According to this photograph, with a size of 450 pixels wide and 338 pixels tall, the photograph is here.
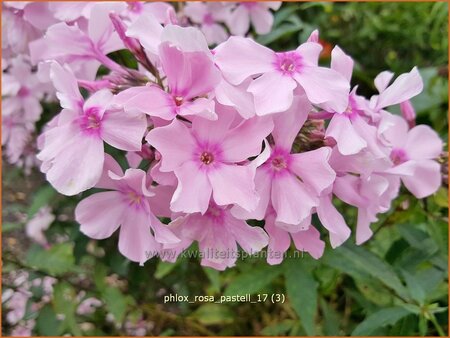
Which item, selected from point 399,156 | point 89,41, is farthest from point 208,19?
point 399,156

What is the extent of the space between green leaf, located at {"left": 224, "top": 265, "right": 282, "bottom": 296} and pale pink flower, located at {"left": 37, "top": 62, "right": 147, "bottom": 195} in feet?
1.41

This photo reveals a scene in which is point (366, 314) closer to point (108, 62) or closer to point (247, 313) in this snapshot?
point (247, 313)

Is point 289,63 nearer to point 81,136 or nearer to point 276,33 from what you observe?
point 81,136

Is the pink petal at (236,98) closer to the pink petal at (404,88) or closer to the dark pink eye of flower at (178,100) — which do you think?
the dark pink eye of flower at (178,100)

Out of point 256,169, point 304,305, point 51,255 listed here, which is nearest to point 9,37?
point 51,255

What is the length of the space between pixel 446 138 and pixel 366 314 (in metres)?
0.42

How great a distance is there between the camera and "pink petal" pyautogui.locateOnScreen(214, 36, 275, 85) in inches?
24.1

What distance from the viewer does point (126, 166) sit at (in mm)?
815

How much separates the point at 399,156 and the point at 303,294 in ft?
0.93

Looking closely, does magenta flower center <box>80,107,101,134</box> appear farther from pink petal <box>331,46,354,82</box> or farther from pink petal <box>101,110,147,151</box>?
pink petal <box>331,46,354,82</box>

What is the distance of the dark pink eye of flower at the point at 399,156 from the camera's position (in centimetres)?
84

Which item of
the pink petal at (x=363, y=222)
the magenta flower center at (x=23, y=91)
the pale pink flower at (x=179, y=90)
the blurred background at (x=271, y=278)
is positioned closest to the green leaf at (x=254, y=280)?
the blurred background at (x=271, y=278)

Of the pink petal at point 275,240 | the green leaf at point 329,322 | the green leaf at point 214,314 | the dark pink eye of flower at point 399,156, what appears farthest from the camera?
the green leaf at point 214,314

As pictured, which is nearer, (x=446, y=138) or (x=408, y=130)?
(x=408, y=130)
